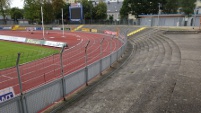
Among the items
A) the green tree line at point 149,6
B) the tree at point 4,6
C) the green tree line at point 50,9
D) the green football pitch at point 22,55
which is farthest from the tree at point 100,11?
the green football pitch at point 22,55

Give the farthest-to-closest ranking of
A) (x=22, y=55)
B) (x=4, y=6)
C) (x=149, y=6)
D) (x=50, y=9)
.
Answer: (x=4, y=6) → (x=50, y=9) → (x=149, y=6) → (x=22, y=55)

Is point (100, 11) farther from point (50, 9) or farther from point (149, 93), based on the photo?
point (149, 93)

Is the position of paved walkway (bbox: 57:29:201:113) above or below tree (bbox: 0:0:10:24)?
below

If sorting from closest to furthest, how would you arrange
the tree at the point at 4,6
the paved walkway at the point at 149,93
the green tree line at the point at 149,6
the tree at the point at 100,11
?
1. the paved walkway at the point at 149,93
2. the green tree line at the point at 149,6
3. the tree at the point at 100,11
4. the tree at the point at 4,6

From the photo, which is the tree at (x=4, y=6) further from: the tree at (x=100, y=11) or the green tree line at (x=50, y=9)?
the tree at (x=100, y=11)

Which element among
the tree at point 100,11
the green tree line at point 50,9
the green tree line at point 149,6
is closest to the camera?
the green tree line at point 149,6

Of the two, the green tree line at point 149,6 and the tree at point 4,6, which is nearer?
the green tree line at point 149,6

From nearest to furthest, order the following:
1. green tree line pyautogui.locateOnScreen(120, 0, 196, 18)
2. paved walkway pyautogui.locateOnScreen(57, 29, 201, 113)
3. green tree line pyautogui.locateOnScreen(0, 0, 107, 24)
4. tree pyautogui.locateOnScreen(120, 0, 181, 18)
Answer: paved walkway pyautogui.locateOnScreen(57, 29, 201, 113) < green tree line pyautogui.locateOnScreen(120, 0, 196, 18) < tree pyautogui.locateOnScreen(120, 0, 181, 18) < green tree line pyautogui.locateOnScreen(0, 0, 107, 24)

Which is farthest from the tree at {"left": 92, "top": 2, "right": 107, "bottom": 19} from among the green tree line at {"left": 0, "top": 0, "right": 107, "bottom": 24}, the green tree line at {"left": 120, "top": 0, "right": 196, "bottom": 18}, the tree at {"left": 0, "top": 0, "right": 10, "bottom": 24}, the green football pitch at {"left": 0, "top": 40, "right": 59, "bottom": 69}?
the green football pitch at {"left": 0, "top": 40, "right": 59, "bottom": 69}

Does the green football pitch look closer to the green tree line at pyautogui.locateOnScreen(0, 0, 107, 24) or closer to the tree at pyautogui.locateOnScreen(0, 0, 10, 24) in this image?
the green tree line at pyautogui.locateOnScreen(0, 0, 107, 24)

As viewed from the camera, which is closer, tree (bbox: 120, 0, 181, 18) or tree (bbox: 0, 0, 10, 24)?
tree (bbox: 120, 0, 181, 18)

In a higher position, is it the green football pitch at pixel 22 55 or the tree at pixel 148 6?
the tree at pixel 148 6

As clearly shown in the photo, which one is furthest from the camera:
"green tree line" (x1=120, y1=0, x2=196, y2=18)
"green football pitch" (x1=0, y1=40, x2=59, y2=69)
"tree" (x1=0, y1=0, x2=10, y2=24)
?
"tree" (x1=0, y1=0, x2=10, y2=24)

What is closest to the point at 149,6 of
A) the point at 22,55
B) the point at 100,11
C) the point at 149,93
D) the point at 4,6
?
the point at 100,11
